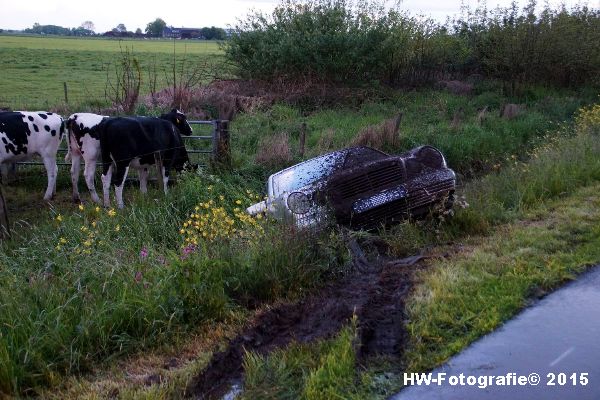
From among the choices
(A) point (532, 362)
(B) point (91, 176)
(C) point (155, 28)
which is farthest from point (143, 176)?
(C) point (155, 28)

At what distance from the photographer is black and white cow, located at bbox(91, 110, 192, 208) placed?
12.1 meters

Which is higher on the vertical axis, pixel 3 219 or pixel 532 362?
pixel 532 362

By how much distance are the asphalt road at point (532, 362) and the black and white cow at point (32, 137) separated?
33.0ft

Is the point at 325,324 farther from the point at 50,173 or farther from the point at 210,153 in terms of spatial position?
the point at 50,173

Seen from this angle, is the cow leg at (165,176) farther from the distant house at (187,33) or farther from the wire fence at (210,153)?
the distant house at (187,33)

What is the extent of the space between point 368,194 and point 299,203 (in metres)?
0.92

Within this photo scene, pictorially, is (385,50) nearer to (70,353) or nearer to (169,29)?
(70,353)

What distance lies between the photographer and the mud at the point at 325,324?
16.3ft

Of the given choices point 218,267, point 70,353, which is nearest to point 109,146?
point 218,267

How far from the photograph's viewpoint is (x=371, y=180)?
8852 mm

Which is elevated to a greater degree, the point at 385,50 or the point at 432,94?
the point at 385,50

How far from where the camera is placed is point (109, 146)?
12.2 m

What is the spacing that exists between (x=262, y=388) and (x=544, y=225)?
4879mm

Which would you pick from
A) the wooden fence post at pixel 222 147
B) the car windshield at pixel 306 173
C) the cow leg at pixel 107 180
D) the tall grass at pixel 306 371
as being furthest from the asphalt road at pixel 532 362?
the wooden fence post at pixel 222 147
